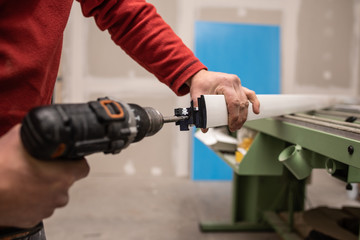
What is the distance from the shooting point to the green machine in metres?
0.88

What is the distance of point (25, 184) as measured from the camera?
0.45 metres

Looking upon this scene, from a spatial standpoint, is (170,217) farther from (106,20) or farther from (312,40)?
Result: (312,40)

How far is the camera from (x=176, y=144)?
308 centimetres

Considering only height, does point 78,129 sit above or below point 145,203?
above

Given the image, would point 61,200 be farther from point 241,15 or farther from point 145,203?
point 241,15

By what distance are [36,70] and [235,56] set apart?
8.61ft

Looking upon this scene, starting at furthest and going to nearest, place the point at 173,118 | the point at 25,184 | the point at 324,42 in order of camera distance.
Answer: the point at 324,42
the point at 173,118
the point at 25,184

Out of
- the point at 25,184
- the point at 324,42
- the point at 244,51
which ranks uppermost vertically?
the point at 324,42

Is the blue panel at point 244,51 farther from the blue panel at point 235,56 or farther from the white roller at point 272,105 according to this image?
the white roller at point 272,105

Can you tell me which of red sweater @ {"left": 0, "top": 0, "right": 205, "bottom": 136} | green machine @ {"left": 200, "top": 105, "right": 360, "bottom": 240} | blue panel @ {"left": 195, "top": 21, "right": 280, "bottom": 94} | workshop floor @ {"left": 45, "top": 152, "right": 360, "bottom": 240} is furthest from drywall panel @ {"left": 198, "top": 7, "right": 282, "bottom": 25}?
red sweater @ {"left": 0, "top": 0, "right": 205, "bottom": 136}

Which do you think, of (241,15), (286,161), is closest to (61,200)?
(286,161)

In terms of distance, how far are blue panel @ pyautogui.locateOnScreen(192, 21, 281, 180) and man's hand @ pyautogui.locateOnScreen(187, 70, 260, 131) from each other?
208 cm

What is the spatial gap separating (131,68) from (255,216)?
6.11ft

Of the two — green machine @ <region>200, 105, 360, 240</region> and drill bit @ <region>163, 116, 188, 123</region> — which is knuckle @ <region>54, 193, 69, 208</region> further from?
green machine @ <region>200, 105, 360, 240</region>
